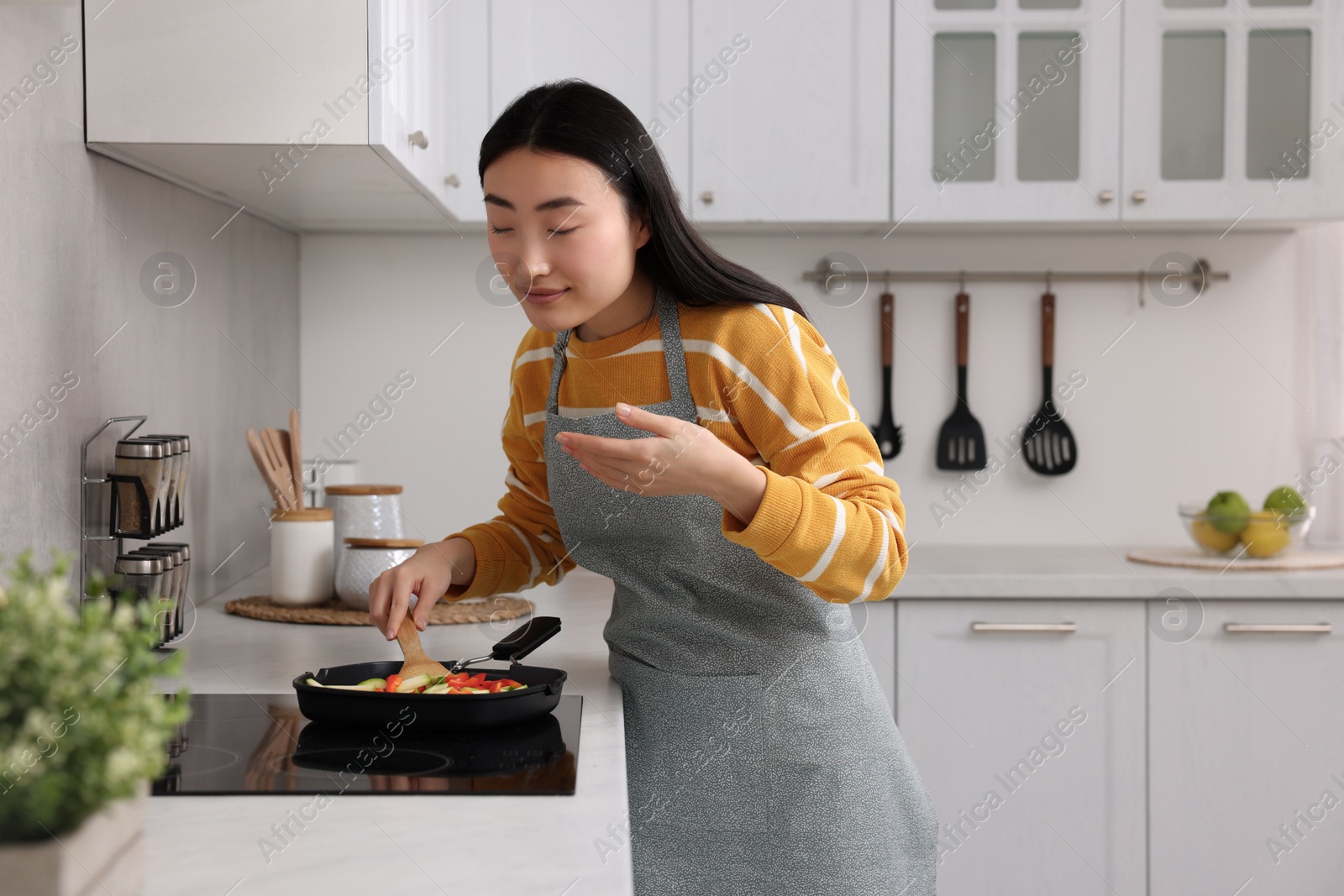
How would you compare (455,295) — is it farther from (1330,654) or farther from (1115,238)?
(1330,654)

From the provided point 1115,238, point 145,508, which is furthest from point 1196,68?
point 145,508

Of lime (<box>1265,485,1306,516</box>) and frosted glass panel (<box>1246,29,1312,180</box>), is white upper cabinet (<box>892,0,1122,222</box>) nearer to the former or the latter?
frosted glass panel (<box>1246,29,1312,180</box>)

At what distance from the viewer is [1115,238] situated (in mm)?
2365

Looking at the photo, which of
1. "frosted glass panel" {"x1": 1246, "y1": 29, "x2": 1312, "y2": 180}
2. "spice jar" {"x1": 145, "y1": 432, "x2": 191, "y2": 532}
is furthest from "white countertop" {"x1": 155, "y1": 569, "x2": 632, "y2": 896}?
"frosted glass panel" {"x1": 1246, "y1": 29, "x2": 1312, "y2": 180}

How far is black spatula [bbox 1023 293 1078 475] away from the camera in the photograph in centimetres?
236

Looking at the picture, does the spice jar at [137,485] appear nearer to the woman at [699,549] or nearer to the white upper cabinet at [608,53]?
the woman at [699,549]

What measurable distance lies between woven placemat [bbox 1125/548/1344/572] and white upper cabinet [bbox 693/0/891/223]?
82 centimetres

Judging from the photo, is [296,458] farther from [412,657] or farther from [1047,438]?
[1047,438]

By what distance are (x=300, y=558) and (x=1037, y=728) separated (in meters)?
1.25

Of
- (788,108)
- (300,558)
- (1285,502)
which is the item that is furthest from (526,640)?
(1285,502)

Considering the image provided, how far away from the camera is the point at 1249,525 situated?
2.06 metres

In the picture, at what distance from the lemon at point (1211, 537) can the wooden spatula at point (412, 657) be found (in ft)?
5.16

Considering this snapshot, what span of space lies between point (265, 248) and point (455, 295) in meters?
0.41

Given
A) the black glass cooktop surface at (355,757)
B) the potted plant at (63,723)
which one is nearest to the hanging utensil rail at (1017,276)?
the black glass cooktop surface at (355,757)
